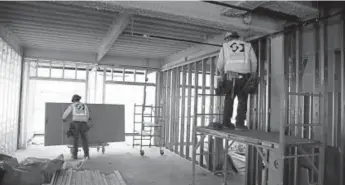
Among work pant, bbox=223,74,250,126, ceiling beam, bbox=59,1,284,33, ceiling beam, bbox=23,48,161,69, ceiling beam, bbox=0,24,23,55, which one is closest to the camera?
ceiling beam, bbox=59,1,284,33

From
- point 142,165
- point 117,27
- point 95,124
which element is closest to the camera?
point 117,27

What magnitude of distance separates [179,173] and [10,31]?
504 cm

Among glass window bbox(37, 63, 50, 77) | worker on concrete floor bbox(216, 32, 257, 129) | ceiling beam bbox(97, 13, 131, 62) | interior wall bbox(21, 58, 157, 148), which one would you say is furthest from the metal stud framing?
glass window bbox(37, 63, 50, 77)

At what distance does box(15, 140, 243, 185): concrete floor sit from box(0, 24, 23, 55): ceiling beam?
9.18 ft

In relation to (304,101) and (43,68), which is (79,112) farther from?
(304,101)

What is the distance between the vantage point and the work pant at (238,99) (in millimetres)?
3871

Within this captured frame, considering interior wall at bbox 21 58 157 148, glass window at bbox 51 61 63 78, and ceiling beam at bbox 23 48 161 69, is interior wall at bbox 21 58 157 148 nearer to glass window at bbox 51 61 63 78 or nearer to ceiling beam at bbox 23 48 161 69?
glass window at bbox 51 61 63 78

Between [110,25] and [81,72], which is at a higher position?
[110,25]

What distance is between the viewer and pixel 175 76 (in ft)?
26.2

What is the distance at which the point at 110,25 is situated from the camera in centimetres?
529

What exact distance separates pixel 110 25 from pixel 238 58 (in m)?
2.91

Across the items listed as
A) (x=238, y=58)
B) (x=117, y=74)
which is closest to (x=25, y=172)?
(x=238, y=58)

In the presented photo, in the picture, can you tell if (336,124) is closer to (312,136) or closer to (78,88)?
(312,136)

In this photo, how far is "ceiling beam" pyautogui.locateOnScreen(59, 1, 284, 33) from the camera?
3.16m
